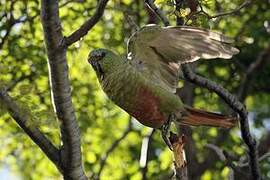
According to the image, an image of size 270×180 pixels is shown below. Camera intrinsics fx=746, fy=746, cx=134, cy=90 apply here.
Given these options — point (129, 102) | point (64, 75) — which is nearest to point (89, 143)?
point (129, 102)

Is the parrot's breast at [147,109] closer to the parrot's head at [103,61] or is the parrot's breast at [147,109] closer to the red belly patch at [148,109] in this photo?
the red belly patch at [148,109]

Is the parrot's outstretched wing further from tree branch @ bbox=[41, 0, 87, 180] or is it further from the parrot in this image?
tree branch @ bbox=[41, 0, 87, 180]

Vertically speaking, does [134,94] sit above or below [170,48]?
below

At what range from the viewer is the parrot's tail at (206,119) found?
4.10m

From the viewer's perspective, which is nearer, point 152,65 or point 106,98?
point 152,65

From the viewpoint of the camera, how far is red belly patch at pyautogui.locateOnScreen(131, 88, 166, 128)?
4.05 m

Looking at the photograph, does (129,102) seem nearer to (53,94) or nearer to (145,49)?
(145,49)

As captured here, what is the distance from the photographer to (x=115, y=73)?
3973 millimetres

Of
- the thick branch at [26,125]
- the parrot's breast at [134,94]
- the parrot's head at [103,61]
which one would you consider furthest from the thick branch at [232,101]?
the thick branch at [26,125]

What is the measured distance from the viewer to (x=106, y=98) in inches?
273

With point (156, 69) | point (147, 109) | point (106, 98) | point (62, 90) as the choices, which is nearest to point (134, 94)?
point (147, 109)

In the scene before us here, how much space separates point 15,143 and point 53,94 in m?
2.71

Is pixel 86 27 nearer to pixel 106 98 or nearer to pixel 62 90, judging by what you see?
pixel 62 90

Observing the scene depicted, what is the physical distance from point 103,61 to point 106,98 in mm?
2948
